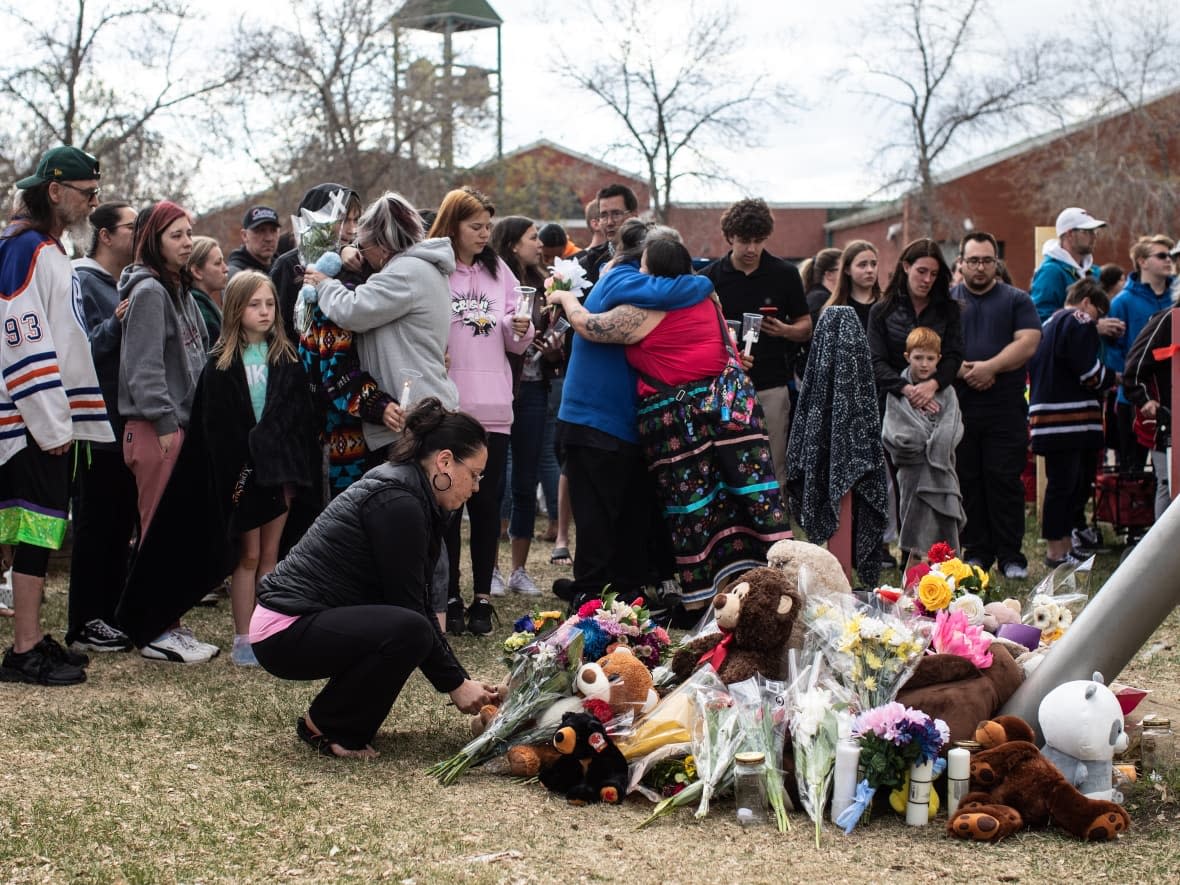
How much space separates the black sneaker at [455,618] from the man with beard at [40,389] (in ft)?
5.33

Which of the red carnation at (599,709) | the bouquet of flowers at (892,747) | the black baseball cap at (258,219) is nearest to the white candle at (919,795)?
the bouquet of flowers at (892,747)

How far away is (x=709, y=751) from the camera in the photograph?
3.78 m

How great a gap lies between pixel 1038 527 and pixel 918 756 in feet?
20.6

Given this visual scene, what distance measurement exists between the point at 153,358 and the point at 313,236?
88 centimetres

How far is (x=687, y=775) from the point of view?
379 centimetres

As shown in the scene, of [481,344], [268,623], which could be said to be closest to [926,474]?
[481,344]

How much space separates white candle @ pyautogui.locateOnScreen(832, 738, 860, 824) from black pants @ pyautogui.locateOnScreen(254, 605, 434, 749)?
1324 mm

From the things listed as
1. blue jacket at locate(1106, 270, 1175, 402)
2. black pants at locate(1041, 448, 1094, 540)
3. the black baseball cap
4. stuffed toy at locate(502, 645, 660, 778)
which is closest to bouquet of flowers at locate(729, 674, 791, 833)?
stuffed toy at locate(502, 645, 660, 778)

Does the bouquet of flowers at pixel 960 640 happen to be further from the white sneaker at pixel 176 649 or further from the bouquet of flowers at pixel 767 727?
the white sneaker at pixel 176 649

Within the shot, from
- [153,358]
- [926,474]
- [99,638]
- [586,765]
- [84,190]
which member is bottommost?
[99,638]

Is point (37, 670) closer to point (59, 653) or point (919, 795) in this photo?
point (59, 653)

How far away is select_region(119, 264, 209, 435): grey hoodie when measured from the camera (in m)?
5.77

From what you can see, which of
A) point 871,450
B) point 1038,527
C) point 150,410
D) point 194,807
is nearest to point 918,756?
point 194,807

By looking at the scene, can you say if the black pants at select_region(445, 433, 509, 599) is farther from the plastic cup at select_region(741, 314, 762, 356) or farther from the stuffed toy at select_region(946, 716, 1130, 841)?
the stuffed toy at select_region(946, 716, 1130, 841)
